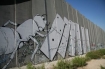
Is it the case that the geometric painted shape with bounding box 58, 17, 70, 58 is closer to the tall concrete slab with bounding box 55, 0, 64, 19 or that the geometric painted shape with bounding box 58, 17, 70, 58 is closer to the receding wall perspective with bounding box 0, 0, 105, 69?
the receding wall perspective with bounding box 0, 0, 105, 69

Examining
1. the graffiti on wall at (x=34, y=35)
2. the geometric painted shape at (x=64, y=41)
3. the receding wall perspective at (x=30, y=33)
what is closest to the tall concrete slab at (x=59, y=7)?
the receding wall perspective at (x=30, y=33)

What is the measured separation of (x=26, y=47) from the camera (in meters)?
7.01

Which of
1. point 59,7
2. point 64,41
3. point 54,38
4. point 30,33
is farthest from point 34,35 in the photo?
point 59,7

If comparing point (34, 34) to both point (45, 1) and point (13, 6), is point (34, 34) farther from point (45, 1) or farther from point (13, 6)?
point (45, 1)

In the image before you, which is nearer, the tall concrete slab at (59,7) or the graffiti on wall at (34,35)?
the graffiti on wall at (34,35)

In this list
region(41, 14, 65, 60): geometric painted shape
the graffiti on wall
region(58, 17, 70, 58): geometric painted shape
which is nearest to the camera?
the graffiti on wall

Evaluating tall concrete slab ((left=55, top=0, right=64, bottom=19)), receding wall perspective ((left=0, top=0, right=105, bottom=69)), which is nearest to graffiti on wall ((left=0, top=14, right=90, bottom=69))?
receding wall perspective ((left=0, top=0, right=105, bottom=69))

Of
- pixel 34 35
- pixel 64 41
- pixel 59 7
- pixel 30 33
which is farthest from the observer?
pixel 64 41

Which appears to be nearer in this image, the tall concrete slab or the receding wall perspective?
the receding wall perspective

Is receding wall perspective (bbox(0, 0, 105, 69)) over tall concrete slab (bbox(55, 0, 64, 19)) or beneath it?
beneath

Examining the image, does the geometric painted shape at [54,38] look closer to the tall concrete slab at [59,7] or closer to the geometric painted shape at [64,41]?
the tall concrete slab at [59,7]

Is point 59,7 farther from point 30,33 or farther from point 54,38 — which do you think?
point 30,33

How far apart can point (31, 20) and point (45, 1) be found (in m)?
2.29

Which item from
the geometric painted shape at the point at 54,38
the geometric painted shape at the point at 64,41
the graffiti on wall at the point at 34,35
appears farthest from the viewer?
the geometric painted shape at the point at 64,41
